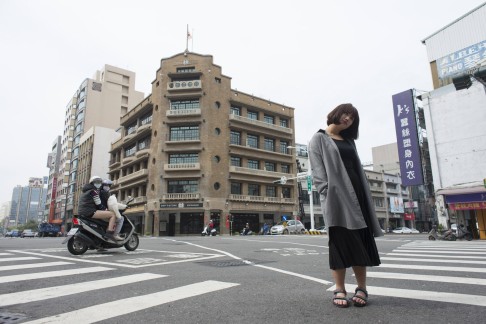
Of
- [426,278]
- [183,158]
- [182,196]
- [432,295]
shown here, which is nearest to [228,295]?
[432,295]

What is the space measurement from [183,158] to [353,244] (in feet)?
Result: 114

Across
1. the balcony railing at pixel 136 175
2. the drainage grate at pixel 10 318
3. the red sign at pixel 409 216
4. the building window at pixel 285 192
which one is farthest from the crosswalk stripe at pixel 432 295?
the red sign at pixel 409 216

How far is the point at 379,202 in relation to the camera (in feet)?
194

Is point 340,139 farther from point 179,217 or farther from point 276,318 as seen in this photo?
point 179,217

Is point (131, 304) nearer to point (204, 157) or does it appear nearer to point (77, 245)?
point (77, 245)

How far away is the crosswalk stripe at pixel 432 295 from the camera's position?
2705 millimetres

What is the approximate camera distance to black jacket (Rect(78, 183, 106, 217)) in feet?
22.8

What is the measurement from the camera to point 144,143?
41969mm

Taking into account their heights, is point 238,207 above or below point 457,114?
below

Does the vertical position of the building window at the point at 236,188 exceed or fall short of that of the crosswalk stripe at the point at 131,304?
it exceeds it

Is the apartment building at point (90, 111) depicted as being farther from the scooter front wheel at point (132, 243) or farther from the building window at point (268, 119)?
the scooter front wheel at point (132, 243)

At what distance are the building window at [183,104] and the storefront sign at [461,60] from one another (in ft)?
79.9

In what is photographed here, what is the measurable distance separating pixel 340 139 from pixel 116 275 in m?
3.31

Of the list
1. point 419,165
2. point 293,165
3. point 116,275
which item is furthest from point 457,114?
point 116,275
